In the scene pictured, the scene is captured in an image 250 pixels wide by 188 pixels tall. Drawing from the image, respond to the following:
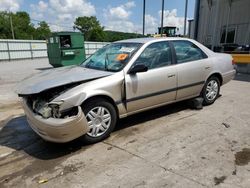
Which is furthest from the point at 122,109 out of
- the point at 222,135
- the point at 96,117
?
the point at 222,135

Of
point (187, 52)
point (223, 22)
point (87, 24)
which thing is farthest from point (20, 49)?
point (87, 24)

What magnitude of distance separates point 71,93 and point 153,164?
1468 millimetres

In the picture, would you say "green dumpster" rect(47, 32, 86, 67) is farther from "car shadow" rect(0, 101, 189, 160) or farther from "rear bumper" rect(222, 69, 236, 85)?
"rear bumper" rect(222, 69, 236, 85)

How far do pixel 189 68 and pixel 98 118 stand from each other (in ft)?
7.25

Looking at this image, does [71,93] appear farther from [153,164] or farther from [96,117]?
[153,164]

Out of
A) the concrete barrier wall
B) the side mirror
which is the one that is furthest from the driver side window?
the concrete barrier wall

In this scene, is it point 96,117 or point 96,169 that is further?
point 96,117

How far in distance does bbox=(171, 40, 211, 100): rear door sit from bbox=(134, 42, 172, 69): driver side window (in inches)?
8.5

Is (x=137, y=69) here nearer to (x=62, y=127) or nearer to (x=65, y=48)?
(x=62, y=127)

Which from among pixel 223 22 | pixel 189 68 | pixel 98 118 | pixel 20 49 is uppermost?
pixel 223 22

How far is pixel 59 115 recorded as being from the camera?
312cm

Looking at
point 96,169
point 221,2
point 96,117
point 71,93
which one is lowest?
point 96,169

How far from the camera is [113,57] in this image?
4207 millimetres

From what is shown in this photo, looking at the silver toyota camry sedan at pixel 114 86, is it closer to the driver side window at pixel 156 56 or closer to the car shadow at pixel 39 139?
the driver side window at pixel 156 56
